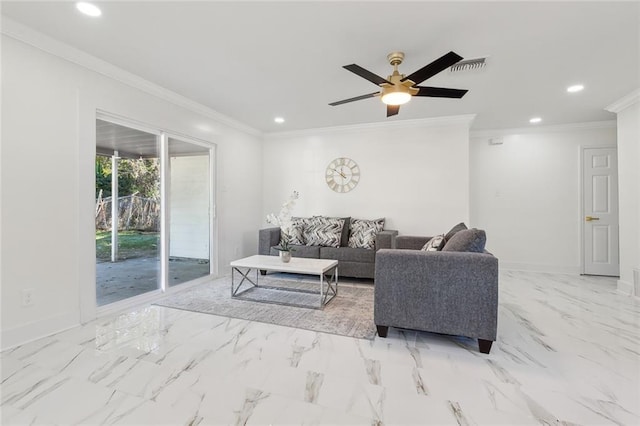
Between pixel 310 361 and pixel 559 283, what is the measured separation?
13.9ft

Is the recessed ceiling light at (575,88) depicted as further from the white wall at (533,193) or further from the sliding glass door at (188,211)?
the sliding glass door at (188,211)

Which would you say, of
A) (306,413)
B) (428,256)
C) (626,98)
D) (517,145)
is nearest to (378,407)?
(306,413)

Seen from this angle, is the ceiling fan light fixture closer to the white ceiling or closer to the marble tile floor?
the white ceiling

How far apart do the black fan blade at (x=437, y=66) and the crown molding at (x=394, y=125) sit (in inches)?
100

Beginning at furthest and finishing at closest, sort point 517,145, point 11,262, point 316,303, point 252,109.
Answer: point 517,145 → point 252,109 → point 316,303 → point 11,262

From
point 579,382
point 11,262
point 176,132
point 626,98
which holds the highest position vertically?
point 626,98

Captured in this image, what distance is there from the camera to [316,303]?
338cm

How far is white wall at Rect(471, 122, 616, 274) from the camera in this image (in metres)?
5.06

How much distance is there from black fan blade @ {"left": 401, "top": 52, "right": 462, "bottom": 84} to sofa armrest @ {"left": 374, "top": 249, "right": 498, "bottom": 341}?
1.37 m

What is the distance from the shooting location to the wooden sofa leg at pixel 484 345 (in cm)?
226

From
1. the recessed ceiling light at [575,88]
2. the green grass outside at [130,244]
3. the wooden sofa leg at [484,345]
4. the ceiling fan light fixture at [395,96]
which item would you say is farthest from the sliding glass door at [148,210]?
the recessed ceiling light at [575,88]

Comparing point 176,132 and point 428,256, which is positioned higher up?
point 176,132

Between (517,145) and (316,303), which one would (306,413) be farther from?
(517,145)

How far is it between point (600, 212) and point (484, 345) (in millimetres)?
4352
